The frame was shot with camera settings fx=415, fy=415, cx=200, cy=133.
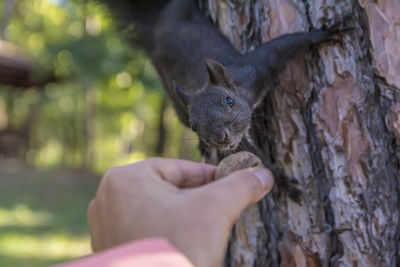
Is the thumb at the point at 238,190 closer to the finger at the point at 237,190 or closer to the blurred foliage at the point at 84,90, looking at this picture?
the finger at the point at 237,190

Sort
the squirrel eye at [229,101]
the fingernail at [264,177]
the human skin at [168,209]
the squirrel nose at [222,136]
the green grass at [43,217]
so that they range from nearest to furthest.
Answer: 1. the human skin at [168,209]
2. the fingernail at [264,177]
3. the squirrel nose at [222,136]
4. the squirrel eye at [229,101]
5. the green grass at [43,217]

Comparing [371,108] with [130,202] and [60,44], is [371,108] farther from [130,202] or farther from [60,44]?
[60,44]

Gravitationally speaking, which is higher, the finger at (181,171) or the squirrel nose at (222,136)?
the finger at (181,171)

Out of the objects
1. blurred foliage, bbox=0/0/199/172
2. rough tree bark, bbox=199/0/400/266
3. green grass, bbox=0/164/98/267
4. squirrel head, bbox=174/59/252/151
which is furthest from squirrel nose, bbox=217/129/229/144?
green grass, bbox=0/164/98/267

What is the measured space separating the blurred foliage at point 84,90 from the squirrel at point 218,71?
192mm

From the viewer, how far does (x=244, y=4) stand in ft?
4.37

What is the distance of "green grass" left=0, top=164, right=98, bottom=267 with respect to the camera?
3.35m

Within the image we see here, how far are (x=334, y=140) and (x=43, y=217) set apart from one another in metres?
4.29

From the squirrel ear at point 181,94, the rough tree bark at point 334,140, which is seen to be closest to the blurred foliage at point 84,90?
the squirrel ear at point 181,94

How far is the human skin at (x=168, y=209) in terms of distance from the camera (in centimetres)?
68

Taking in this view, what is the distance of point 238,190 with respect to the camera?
0.75m

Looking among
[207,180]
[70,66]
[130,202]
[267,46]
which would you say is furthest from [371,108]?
[70,66]

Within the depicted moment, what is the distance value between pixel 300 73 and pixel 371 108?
0.24 metres

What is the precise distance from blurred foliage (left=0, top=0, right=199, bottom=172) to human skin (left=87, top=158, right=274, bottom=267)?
2.50ft
